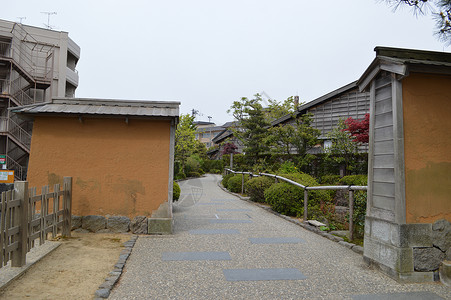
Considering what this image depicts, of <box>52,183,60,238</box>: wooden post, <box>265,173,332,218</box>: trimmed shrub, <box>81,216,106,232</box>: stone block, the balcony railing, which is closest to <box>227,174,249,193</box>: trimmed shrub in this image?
<box>265,173,332,218</box>: trimmed shrub

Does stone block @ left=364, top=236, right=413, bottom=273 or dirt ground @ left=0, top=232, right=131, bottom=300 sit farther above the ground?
stone block @ left=364, top=236, right=413, bottom=273

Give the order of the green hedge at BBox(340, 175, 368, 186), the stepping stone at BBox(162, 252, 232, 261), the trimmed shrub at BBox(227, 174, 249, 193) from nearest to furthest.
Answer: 1. the stepping stone at BBox(162, 252, 232, 261)
2. the green hedge at BBox(340, 175, 368, 186)
3. the trimmed shrub at BBox(227, 174, 249, 193)

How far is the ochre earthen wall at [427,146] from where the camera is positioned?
467cm

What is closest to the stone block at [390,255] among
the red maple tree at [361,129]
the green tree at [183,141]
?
the red maple tree at [361,129]

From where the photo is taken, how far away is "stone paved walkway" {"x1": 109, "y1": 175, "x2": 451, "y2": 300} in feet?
13.5

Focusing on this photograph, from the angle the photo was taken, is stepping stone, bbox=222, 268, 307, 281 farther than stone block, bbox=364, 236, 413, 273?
Yes

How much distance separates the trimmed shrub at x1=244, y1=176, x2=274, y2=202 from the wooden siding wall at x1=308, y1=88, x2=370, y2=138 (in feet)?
25.9

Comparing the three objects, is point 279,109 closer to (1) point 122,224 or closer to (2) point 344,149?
(2) point 344,149

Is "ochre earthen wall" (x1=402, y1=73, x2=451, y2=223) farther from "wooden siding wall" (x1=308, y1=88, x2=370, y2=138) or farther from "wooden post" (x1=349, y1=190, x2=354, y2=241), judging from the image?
"wooden siding wall" (x1=308, y1=88, x2=370, y2=138)

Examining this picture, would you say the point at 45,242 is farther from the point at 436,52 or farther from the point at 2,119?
the point at 2,119

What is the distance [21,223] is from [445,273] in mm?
6697

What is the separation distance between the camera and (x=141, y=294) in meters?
4.03

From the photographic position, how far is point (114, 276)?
4.59 metres

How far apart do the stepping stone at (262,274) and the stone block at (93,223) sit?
3859mm
